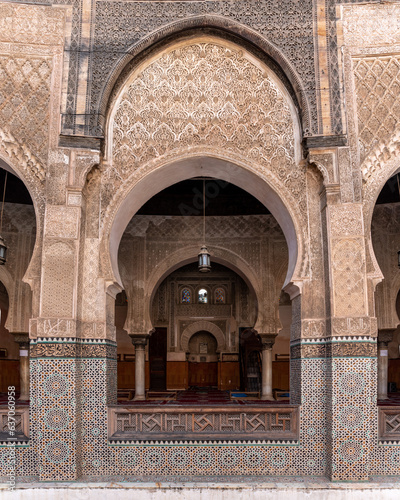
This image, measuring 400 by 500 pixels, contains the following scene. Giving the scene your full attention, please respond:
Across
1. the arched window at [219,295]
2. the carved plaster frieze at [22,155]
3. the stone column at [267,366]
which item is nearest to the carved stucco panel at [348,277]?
the carved plaster frieze at [22,155]

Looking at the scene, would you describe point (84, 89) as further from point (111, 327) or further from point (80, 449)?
point (80, 449)

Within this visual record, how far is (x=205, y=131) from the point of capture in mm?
6133

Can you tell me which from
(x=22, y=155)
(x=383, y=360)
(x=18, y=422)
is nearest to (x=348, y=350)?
(x=18, y=422)

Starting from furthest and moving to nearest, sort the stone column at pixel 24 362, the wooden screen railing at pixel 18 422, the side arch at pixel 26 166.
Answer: the stone column at pixel 24 362
the side arch at pixel 26 166
the wooden screen railing at pixel 18 422

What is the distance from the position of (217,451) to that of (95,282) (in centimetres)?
229

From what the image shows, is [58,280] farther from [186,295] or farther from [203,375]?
[203,375]

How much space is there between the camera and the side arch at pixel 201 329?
13.3 meters

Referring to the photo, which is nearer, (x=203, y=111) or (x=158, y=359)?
(x=203, y=111)

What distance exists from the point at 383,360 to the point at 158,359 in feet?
19.1

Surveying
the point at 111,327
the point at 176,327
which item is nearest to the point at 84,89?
the point at 111,327

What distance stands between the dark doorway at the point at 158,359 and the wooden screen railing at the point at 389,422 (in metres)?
7.98

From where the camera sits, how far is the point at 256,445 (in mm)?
5445

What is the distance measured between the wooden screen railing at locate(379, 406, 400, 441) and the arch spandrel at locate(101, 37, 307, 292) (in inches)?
72.2

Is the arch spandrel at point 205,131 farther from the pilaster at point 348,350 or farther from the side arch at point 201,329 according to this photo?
the side arch at point 201,329
